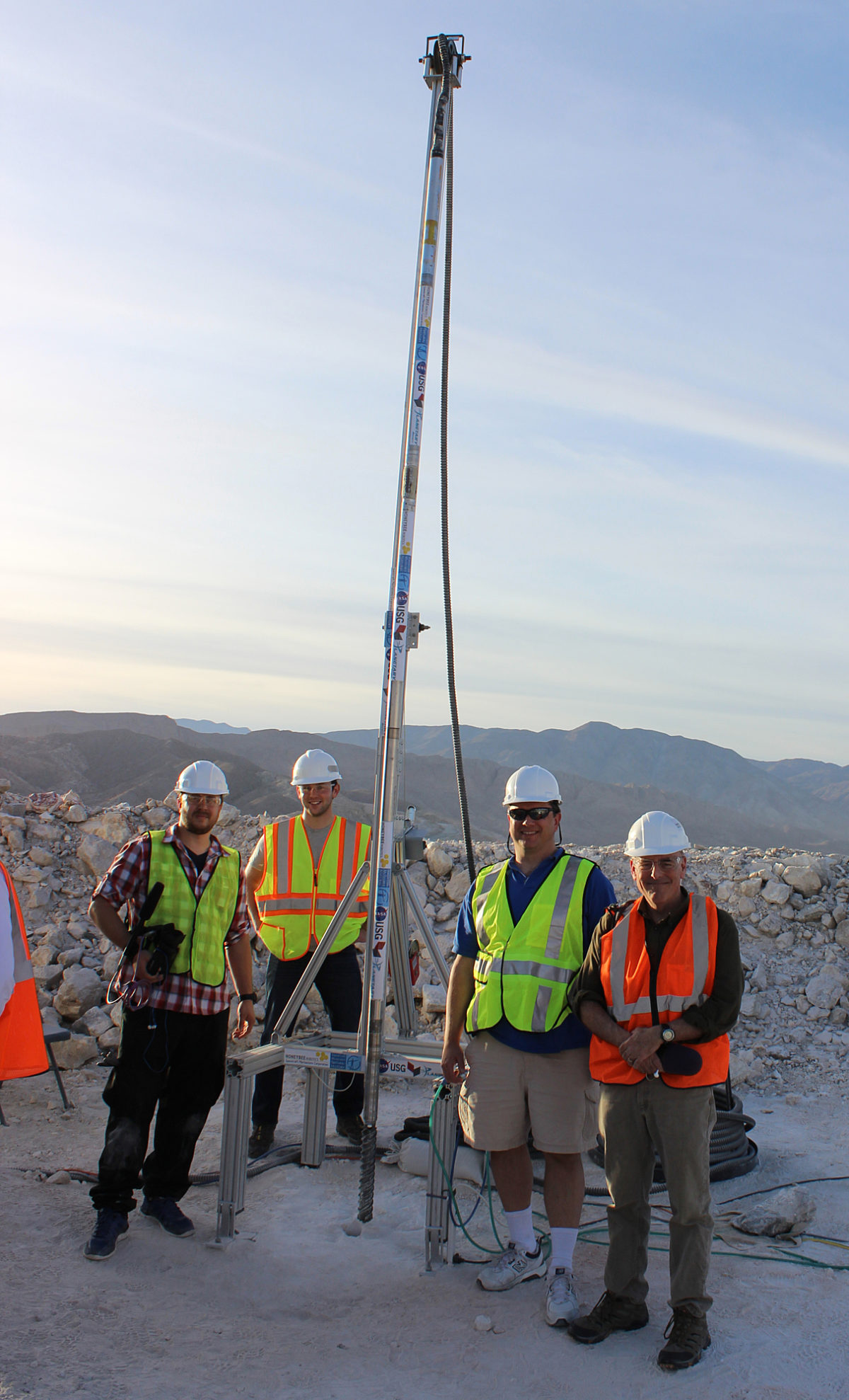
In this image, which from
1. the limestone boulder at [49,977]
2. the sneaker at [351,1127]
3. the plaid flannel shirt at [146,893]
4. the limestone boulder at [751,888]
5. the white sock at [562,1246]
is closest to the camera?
the white sock at [562,1246]

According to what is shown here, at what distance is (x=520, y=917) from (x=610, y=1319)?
54.7 inches

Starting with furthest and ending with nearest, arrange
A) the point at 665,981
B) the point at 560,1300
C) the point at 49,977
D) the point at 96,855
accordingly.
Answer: the point at 96,855 → the point at 49,977 → the point at 560,1300 → the point at 665,981

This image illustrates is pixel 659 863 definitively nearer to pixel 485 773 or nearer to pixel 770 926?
pixel 770 926

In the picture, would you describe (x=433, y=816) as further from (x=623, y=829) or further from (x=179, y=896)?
(x=179, y=896)

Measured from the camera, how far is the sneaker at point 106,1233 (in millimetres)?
4000

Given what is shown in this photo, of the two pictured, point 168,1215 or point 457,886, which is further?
point 457,886

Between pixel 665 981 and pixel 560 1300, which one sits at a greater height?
pixel 665 981

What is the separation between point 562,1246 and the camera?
3750mm

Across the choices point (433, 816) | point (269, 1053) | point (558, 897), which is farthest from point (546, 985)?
point (433, 816)

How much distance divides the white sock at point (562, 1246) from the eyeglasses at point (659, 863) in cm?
141

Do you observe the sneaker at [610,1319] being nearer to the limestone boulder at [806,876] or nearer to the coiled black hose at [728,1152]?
the coiled black hose at [728,1152]

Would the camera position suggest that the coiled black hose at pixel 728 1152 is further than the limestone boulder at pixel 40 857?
No

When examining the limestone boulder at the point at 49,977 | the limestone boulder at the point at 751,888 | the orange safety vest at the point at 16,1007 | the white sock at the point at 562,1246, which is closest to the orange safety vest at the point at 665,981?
the white sock at the point at 562,1246

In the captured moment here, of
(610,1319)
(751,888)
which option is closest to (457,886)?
(751,888)
